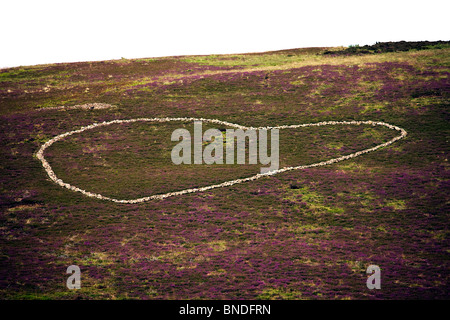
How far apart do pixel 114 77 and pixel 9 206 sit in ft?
133

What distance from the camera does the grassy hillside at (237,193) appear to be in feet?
100

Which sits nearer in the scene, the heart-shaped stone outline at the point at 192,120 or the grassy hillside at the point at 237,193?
the grassy hillside at the point at 237,193

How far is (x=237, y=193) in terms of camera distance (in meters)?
42.9

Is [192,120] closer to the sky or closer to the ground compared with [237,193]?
closer to the sky

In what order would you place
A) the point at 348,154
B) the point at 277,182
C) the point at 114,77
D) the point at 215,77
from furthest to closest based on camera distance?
the point at 114,77 < the point at 215,77 < the point at 348,154 < the point at 277,182

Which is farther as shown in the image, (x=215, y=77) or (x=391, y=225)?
(x=215, y=77)

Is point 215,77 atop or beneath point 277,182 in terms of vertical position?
atop

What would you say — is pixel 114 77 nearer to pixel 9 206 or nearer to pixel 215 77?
pixel 215 77

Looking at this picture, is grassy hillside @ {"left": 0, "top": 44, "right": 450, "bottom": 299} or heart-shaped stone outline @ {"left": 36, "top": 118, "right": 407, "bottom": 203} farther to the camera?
heart-shaped stone outline @ {"left": 36, "top": 118, "right": 407, "bottom": 203}

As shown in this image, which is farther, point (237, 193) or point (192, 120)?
point (192, 120)

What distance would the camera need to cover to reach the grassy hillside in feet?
100

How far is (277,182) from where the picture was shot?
44469 millimetres
